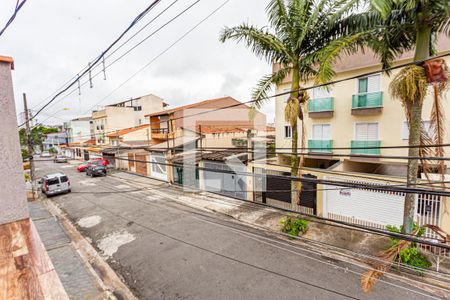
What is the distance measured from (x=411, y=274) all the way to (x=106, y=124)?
4034 cm

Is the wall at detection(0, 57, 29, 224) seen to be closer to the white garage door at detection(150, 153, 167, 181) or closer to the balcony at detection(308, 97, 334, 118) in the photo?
the balcony at detection(308, 97, 334, 118)

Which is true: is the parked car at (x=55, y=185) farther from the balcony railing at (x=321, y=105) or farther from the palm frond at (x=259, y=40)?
the balcony railing at (x=321, y=105)

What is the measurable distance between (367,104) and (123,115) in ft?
117

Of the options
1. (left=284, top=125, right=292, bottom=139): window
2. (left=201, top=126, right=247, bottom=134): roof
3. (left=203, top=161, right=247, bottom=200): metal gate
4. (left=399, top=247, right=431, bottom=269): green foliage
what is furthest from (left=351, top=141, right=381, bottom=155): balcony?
(left=201, top=126, right=247, bottom=134): roof

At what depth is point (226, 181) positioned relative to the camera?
631 inches

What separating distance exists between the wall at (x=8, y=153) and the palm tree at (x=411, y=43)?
6.57 meters

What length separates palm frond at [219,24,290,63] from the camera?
8.01m

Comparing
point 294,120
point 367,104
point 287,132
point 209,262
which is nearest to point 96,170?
point 287,132

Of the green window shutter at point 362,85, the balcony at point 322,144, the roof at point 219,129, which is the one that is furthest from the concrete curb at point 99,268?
the green window shutter at point 362,85

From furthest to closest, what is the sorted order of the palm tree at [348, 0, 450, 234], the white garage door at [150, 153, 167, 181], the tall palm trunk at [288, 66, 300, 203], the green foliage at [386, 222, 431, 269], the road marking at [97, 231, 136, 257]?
1. the white garage door at [150, 153, 167, 181]
2. the road marking at [97, 231, 136, 257]
3. the tall palm trunk at [288, 66, 300, 203]
4. the green foliage at [386, 222, 431, 269]
5. the palm tree at [348, 0, 450, 234]

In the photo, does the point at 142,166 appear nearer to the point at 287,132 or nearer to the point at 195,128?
the point at 195,128

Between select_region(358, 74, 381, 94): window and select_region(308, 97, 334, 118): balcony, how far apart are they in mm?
1570

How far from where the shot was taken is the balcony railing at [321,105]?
42.1 ft

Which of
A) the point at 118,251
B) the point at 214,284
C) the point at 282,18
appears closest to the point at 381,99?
the point at 282,18
